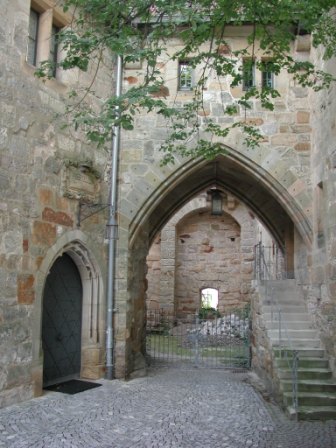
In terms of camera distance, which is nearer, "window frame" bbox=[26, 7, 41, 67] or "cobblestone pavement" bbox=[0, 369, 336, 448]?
"cobblestone pavement" bbox=[0, 369, 336, 448]

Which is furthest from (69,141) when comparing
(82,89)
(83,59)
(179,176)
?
(83,59)

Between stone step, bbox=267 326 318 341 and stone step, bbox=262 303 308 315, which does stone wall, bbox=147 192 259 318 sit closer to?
stone step, bbox=262 303 308 315

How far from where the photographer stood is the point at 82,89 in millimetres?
7047

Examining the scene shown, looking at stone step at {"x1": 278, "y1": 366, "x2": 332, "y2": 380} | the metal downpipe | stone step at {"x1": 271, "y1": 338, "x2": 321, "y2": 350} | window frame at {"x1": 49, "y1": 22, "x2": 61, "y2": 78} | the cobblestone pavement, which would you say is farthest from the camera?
the metal downpipe

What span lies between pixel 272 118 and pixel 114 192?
110 inches

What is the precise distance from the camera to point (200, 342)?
40.9ft

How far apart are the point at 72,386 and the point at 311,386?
122 inches

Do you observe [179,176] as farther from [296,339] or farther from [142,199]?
[296,339]

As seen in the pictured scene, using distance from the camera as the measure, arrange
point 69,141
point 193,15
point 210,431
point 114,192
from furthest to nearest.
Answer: point 114,192 → point 69,141 → point 210,431 → point 193,15

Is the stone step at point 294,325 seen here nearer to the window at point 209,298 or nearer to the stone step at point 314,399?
the stone step at point 314,399

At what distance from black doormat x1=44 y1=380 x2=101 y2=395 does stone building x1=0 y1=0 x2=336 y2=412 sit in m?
0.20

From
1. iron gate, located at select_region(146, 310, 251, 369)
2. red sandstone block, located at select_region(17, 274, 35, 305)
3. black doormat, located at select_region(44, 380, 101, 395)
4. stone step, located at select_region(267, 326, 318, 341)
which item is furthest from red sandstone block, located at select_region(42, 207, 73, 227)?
iron gate, located at select_region(146, 310, 251, 369)

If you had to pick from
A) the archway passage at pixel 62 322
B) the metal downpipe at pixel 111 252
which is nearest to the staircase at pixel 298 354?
the metal downpipe at pixel 111 252

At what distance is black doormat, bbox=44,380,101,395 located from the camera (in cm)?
626
